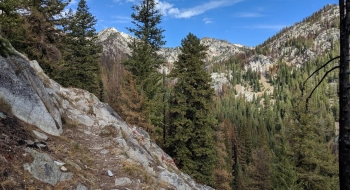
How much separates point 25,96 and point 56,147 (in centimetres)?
255

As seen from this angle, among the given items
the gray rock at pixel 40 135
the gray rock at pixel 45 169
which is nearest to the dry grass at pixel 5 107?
the gray rock at pixel 40 135

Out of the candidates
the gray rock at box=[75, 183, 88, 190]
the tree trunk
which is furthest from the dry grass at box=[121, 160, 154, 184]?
the tree trunk

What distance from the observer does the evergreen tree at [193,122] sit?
18422 millimetres

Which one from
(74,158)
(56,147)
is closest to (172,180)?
(74,158)

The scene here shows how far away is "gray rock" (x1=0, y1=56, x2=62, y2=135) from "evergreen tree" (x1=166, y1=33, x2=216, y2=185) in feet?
34.1

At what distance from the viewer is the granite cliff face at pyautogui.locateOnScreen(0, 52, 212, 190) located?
6.09 metres

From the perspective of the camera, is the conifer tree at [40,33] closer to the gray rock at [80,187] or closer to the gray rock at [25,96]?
the gray rock at [25,96]

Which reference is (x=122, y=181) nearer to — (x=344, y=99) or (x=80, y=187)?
(x=80, y=187)

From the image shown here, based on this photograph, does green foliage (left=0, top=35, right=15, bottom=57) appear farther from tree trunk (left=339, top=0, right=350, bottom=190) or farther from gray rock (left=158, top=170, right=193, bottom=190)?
tree trunk (left=339, top=0, right=350, bottom=190)

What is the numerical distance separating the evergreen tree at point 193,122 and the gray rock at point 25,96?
10.4m

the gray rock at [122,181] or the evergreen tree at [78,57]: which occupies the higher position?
the evergreen tree at [78,57]

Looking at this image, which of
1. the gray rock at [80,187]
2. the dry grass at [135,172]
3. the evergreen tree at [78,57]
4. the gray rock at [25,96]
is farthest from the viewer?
the evergreen tree at [78,57]

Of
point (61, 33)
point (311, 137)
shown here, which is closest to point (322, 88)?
Result: point (311, 137)

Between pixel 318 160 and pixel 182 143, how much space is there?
10773 millimetres
